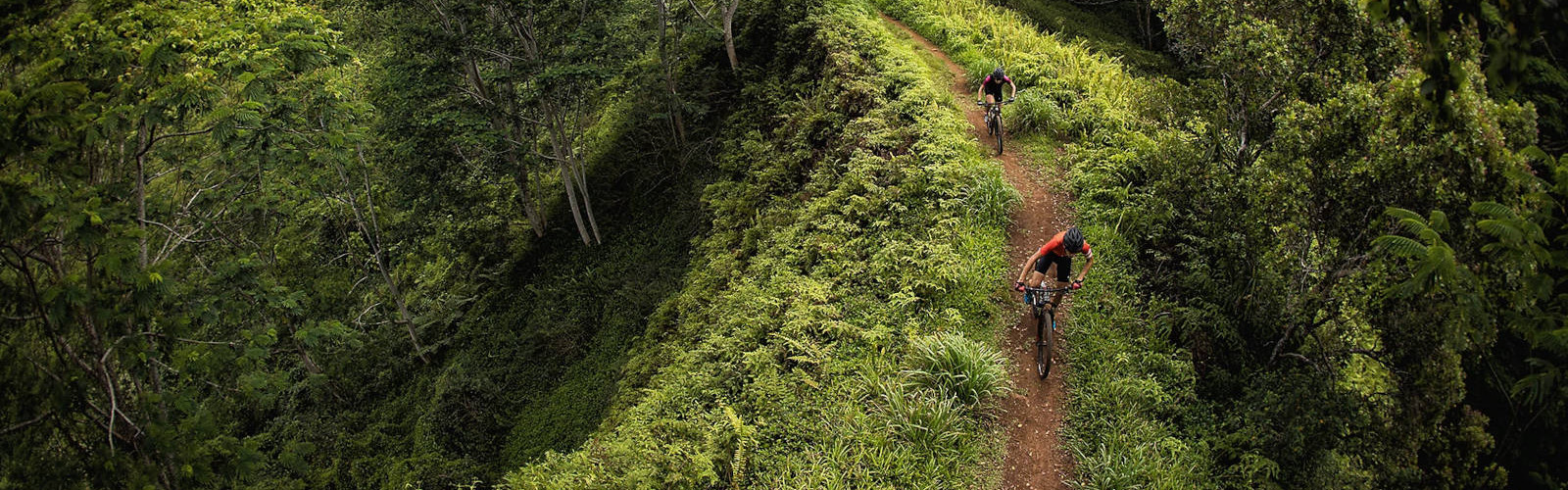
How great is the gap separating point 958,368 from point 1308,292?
3.70m

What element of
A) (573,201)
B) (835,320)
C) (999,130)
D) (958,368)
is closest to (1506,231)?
(958,368)

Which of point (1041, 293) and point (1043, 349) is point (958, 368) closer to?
point (1043, 349)

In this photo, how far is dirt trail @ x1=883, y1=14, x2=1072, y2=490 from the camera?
8102 millimetres

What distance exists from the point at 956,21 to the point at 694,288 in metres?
11.5

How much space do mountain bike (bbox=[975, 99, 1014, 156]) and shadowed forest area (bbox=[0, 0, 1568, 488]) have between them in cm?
41

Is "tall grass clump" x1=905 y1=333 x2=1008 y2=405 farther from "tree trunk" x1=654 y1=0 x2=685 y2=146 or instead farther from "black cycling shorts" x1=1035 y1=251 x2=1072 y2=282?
"tree trunk" x1=654 y1=0 x2=685 y2=146

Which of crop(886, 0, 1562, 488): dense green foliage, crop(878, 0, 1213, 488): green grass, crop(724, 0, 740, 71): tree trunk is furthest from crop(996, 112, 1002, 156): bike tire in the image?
crop(724, 0, 740, 71): tree trunk

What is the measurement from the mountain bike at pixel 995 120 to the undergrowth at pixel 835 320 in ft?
1.66

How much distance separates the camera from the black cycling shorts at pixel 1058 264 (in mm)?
8898

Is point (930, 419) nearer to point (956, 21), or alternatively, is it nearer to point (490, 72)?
point (490, 72)

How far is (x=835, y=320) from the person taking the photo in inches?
416

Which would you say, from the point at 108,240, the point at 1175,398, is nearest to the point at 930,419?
the point at 1175,398

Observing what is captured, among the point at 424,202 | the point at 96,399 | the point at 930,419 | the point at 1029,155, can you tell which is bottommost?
the point at 424,202

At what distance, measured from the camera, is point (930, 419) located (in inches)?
334
